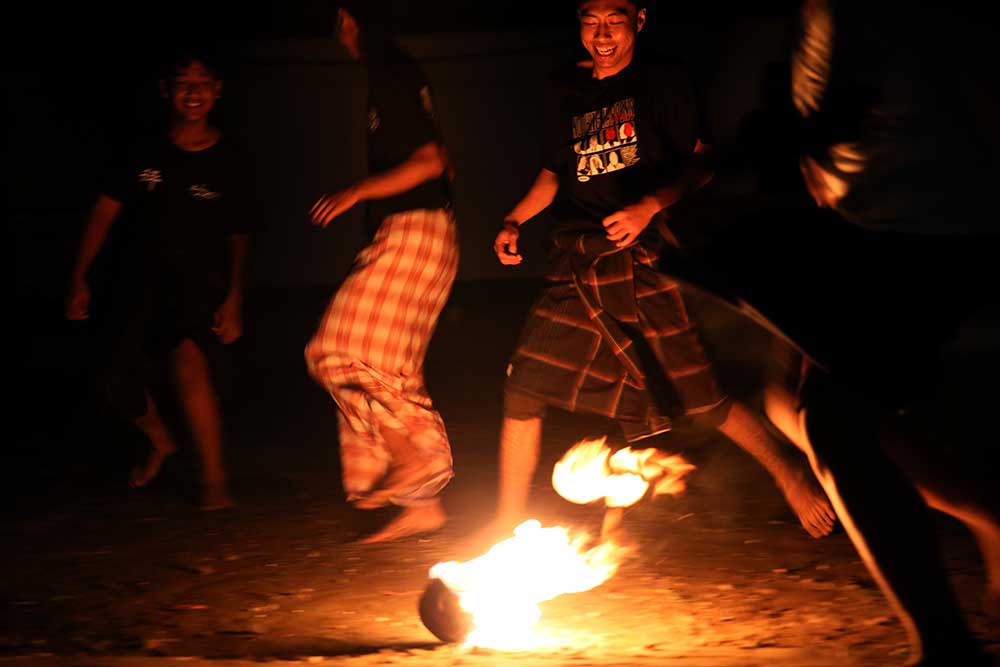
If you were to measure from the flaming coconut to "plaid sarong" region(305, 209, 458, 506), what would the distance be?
1.90 ft

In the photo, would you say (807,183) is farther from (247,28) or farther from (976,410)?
(247,28)

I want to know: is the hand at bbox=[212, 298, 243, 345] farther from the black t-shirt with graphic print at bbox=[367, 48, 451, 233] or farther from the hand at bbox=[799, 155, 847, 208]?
the hand at bbox=[799, 155, 847, 208]

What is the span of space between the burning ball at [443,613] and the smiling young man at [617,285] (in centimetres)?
97

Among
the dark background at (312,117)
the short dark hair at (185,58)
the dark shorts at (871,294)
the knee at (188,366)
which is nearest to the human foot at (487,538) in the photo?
the knee at (188,366)

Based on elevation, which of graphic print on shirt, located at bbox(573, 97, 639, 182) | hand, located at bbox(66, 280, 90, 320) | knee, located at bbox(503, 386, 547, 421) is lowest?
knee, located at bbox(503, 386, 547, 421)

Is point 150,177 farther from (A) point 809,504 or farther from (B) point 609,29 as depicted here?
(A) point 809,504

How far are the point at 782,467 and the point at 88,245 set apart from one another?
2.87m

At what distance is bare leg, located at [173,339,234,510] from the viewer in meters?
5.59

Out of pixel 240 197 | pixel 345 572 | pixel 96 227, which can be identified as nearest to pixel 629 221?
pixel 345 572

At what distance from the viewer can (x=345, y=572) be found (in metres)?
4.67

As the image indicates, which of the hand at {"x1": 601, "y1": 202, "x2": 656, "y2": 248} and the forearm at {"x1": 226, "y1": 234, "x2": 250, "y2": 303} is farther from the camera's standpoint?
the forearm at {"x1": 226, "y1": 234, "x2": 250, "y2": 303}

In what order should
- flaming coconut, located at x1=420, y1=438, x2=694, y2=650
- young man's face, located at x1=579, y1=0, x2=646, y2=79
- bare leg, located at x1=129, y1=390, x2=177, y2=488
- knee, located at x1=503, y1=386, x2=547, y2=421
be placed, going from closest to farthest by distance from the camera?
flaming coconut, located at x1=420, y1=438, x2=694, y2=650 → young man's face, located at x1=579, y1=0, x2=646, y2=79 → knee, located at x1=503, y1=386, x2=547, y2=421 → bare leg, located at x1=129, y1=390, x2=177, y2=488

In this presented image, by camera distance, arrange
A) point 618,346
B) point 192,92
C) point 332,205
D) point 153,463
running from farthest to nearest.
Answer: point 153,463 → point 192,92 → point 332,205 → point 618,346

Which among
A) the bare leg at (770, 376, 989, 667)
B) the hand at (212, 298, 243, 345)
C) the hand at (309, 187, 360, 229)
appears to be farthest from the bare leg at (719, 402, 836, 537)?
the hand at (212, 298, 243, 345)
